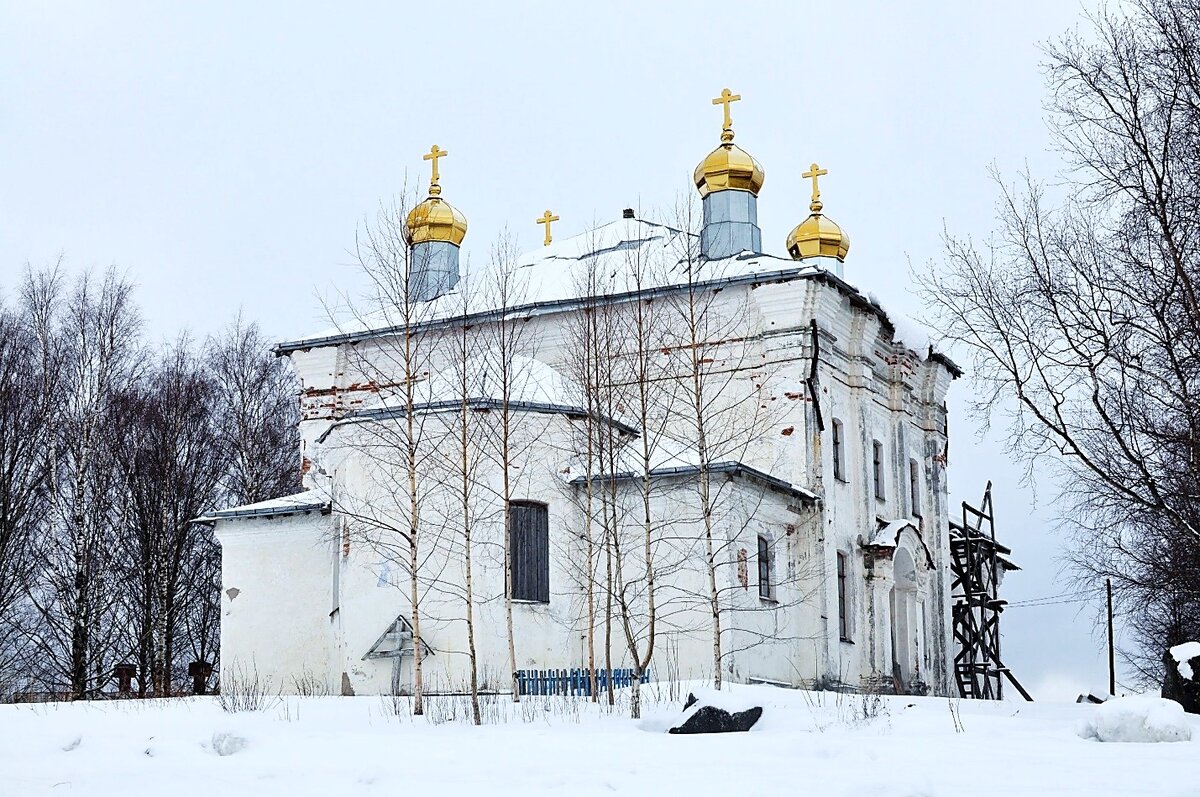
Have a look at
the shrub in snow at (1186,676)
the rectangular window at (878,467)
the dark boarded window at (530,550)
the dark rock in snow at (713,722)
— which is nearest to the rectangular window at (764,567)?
the dark boarded window at (530,550)

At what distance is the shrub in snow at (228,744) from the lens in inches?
464

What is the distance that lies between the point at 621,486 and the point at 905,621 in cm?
675

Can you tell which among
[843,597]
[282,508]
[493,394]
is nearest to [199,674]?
[282,508]

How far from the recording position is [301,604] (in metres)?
22.4

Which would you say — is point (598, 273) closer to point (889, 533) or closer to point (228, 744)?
point (889, 533)

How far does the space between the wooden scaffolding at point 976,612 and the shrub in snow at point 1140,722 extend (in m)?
17.5

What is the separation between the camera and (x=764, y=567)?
69.6 ft

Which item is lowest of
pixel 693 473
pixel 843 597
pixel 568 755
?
pixel 568 755

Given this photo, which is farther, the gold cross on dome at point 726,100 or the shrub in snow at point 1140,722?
the gold cross on dome at point 726,100

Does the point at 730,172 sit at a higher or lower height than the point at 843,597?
higher

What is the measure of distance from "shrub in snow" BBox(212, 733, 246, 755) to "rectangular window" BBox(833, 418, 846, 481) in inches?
513

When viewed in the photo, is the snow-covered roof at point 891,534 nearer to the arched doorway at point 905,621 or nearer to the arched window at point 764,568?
the arched doorway at point 905,621

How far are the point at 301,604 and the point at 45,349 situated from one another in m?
8.81

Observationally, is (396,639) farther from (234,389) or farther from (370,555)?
(234,389)
